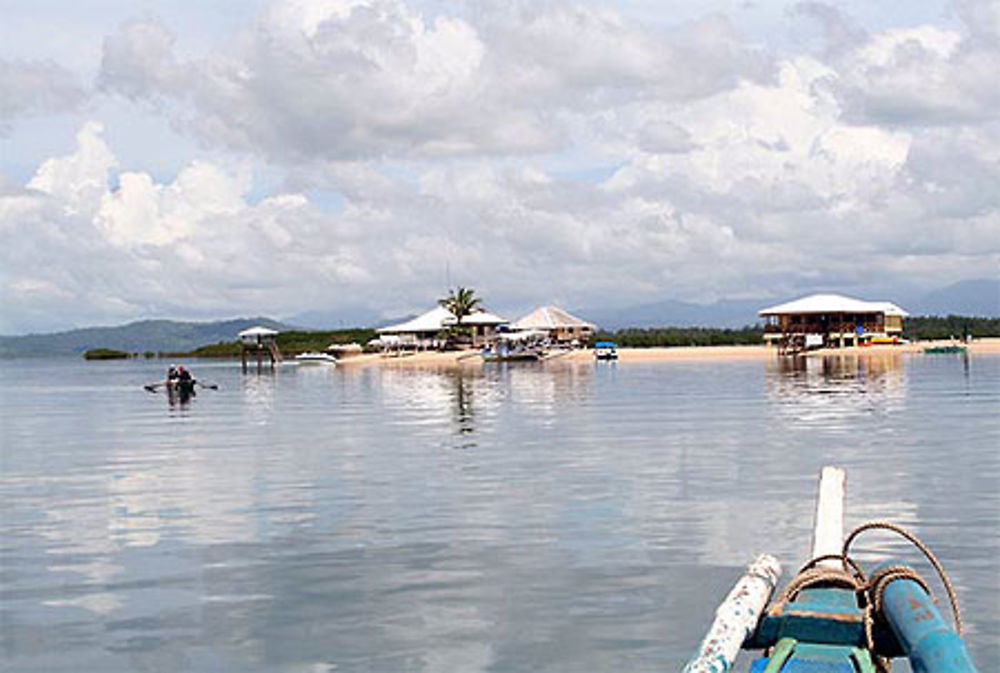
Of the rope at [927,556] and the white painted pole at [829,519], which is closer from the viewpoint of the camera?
the rope at [927,556]

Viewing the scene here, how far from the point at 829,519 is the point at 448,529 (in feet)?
19.5

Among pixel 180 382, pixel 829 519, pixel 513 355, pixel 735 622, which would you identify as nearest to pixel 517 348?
pixel 513 355

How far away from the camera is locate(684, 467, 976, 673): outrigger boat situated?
645cm

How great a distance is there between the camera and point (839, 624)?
23.7 feet

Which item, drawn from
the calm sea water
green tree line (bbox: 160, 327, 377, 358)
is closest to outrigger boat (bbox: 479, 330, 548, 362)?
green tree line (bbox: 160, 327, 377, 358)

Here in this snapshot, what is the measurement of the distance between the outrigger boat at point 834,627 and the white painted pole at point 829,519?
1.92 ft

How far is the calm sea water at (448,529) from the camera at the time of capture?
9.66 m

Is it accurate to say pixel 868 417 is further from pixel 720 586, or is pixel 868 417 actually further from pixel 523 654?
pixel 523 654

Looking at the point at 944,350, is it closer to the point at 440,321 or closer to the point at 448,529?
the point at 440,321

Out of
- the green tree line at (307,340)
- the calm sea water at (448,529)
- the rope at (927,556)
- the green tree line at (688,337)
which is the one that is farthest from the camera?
the green tree line at (307,340)

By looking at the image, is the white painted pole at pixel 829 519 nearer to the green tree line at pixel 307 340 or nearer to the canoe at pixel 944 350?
the canoe at pixel 944 350

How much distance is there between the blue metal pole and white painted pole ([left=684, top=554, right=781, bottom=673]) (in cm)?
82

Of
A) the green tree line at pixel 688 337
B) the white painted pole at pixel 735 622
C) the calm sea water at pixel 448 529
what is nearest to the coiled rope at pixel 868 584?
the white painted pole at pixel 735 622

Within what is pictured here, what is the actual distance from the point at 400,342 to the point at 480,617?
322 feet
